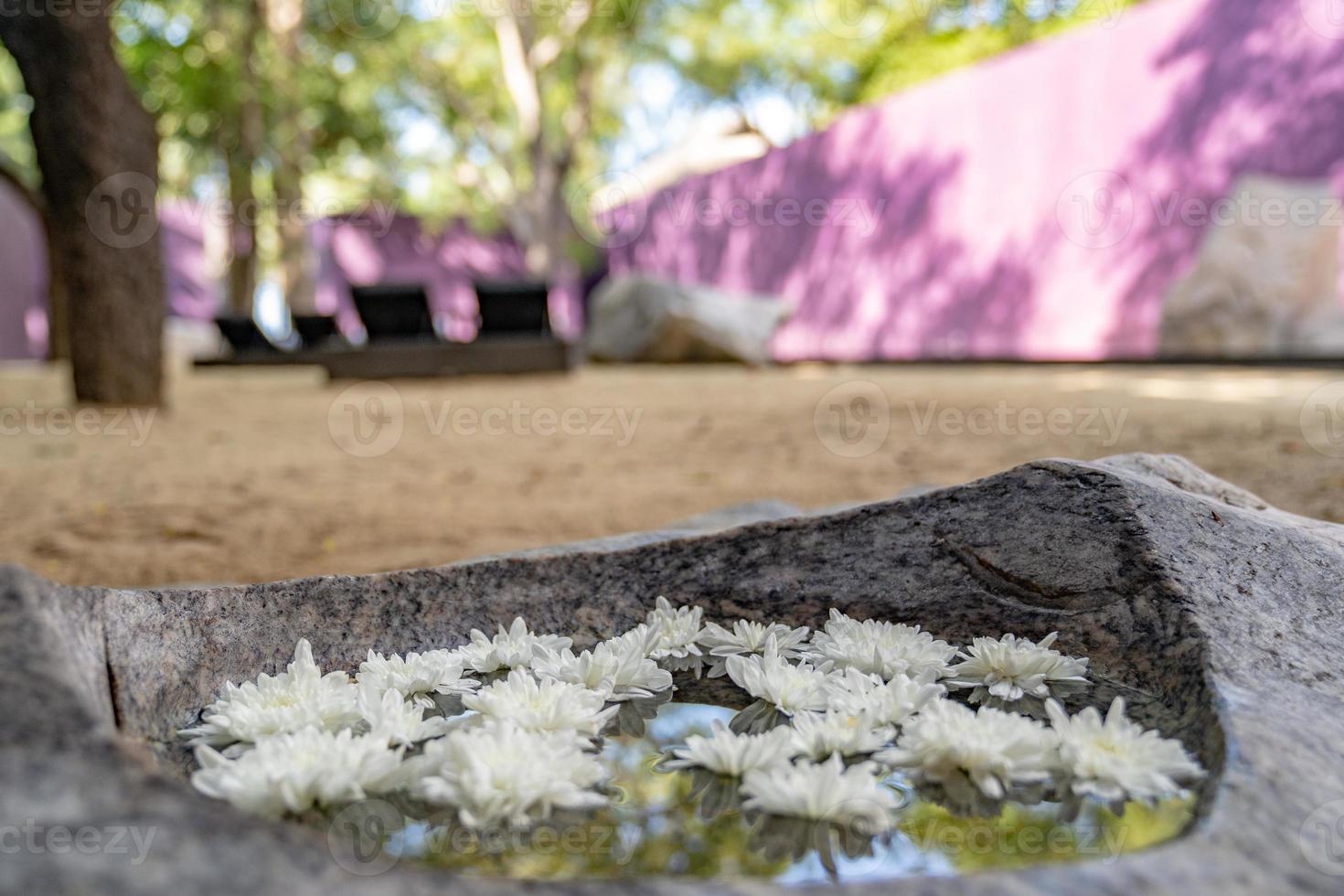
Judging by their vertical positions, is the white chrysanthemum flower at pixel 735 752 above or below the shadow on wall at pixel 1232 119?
below

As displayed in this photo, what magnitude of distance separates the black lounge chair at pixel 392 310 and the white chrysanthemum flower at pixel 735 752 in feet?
27.3

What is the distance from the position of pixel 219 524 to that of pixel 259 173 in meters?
12.5

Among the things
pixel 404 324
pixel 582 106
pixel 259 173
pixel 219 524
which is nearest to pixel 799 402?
pixel 219 524

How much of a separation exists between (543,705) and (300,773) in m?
0.24

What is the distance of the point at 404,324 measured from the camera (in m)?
8.98

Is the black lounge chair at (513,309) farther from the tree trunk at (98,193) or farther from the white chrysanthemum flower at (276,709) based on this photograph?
the white chrysanthemum flower at (276,709)

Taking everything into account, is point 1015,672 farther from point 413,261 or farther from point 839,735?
point 413,261

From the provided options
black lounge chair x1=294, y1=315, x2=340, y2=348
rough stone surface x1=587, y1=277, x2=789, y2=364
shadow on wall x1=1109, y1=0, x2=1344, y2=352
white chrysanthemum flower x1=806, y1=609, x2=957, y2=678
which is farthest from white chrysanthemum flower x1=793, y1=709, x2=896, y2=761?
black lounge chair x1=294, y1=315, x2=340, y2=348

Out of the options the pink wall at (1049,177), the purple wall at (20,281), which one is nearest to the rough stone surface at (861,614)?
the pink wall at (1049,177)

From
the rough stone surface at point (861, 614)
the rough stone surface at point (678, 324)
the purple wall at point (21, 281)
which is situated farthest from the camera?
the purple wall at point (21, 281)

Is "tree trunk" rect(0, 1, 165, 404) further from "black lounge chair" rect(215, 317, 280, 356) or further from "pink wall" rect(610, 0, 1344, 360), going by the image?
"pink wall" rect(610, 0, 1344, 360)

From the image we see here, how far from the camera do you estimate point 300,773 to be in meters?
0.83

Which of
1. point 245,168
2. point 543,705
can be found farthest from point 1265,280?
point 245,168

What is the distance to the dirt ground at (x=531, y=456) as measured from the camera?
2.95 meters
